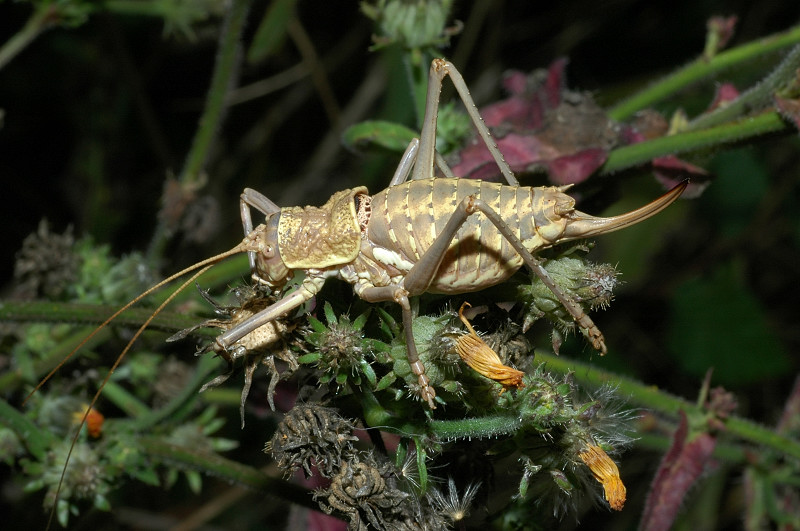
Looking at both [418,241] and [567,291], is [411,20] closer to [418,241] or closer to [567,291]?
[418,241]

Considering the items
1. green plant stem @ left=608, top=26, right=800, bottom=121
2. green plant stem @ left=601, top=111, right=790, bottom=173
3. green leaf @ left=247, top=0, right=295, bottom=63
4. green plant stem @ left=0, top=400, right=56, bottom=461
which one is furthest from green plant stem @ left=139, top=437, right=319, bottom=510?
green plant stem @ left=608, top=26, right=800, bottom=121

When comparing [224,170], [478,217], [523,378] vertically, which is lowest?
[523,378]

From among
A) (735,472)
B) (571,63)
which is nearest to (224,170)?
(571,63)

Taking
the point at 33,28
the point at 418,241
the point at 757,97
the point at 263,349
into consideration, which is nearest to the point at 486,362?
the point at 418,241

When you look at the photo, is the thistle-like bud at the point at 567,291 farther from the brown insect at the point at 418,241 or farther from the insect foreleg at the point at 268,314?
the insect foreleg at the point at 268,314

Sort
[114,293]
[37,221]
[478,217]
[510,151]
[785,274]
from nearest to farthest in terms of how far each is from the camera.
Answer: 1. [478,217]
2. [510,151]
3. [114,293]
4. [37,221]
5. [785,274]

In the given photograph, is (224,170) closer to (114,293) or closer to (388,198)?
(114,293)
